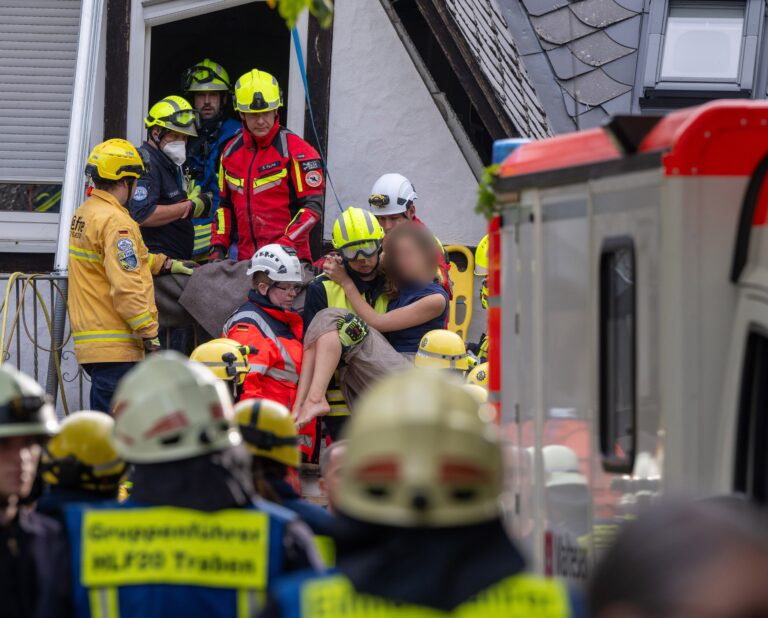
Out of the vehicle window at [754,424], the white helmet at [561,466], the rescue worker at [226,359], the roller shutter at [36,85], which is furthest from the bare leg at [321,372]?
the vehicle window at [754,424]

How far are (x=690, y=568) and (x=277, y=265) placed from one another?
24.1 feet

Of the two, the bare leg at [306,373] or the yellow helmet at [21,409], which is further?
the bare leg at [306,373]

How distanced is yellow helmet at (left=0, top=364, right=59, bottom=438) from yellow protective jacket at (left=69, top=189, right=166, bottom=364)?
532 centimetres

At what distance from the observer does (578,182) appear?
16.5ft

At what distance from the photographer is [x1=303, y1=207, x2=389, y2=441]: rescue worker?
9.07 meters

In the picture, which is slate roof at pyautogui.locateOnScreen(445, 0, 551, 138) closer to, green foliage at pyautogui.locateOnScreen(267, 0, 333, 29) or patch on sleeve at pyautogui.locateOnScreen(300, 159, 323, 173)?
patch on sleeve at pyautogui.locateOnScreen(300, 159, 323, 173)

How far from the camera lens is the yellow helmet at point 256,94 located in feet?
33.4

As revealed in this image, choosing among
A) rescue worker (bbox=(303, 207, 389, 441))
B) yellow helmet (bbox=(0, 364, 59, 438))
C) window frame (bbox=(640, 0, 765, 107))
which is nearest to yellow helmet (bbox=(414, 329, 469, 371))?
rescue worker (bbox=(303, 207, 389, 441))

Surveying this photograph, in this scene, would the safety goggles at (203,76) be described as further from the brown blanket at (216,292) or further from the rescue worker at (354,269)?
the rescue worker at (354,269)

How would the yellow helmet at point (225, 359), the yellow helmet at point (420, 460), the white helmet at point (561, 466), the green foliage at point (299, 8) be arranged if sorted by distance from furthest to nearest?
the yellow helmet at point (225, 359) < the white helmet at point (561, 466) < the green foliage at point (299, 8) < the yellow helmet at point (420, 460)

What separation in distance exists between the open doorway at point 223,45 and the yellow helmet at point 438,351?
5.88m

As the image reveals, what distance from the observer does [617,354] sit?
475cm

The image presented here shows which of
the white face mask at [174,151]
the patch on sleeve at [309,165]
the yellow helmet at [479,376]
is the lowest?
the yellow helmet at [479,376]

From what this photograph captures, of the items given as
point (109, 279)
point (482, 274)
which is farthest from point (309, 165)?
point (482, 274)
